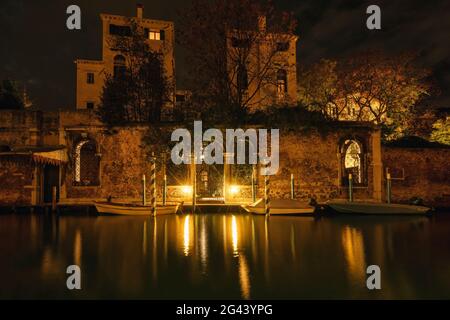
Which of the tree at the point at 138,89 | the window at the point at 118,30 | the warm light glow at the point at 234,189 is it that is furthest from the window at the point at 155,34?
the warm light glow at the point at 234,189

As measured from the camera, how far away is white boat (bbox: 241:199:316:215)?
602 inches

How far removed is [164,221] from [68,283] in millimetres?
7819

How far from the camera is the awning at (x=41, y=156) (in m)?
17.0

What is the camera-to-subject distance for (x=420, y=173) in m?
19.3

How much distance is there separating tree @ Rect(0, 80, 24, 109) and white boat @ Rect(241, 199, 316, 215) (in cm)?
2361

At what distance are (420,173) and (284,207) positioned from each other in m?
8.99

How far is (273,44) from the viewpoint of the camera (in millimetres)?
21688

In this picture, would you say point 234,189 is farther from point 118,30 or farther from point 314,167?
point 118,30

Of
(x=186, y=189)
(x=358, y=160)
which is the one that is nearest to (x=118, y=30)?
(x=186, y=189)

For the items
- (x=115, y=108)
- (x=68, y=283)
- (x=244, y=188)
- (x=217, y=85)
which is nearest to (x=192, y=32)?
(x=217, y=85)

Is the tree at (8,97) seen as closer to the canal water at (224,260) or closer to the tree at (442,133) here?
the canal water at (224,260)
